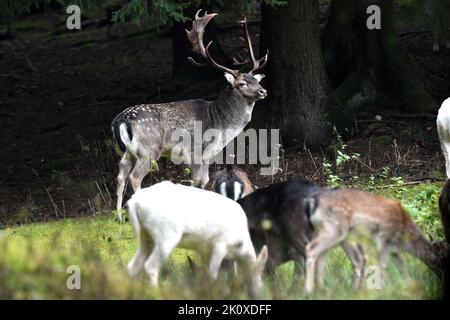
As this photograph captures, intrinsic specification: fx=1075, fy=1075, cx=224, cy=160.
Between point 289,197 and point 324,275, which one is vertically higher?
point 289,197

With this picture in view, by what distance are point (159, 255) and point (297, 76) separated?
24.6 feet

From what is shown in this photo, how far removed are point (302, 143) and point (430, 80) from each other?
3.18m

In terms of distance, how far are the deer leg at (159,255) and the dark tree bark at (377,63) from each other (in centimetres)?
876

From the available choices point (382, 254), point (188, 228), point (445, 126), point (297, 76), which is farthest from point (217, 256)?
point (297, 76)

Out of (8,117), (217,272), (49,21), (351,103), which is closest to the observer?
(217,272)

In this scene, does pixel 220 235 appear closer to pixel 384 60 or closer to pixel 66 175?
pixel 66 175

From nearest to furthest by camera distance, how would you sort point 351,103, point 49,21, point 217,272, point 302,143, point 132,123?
point 217,272 < point 132,123 < point 302,143 < point 351,103 < point 49,21

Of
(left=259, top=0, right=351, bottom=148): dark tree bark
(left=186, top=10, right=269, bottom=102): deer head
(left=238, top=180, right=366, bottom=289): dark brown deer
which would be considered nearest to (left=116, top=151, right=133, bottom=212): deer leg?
(left=186, top=10, right=269, bottom=102): deer head

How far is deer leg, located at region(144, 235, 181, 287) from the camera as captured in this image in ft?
22.5

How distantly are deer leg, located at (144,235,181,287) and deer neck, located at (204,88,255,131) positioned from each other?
224 inches

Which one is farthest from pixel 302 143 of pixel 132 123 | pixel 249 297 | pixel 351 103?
pixel 249 297

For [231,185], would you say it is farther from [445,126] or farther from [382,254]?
[445,126]

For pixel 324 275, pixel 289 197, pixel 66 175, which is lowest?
pixel 66 175

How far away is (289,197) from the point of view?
732cm
